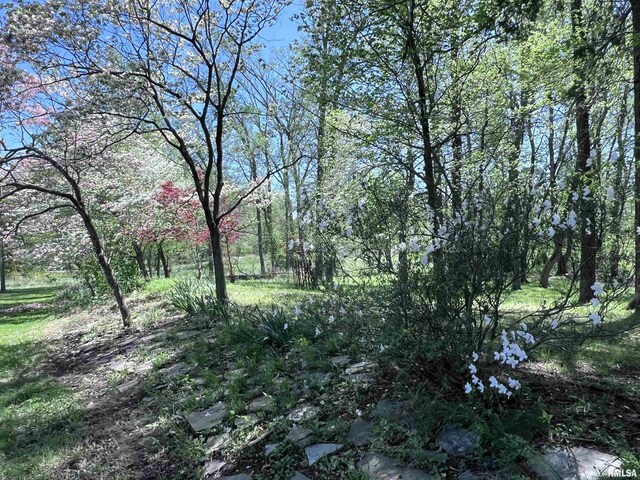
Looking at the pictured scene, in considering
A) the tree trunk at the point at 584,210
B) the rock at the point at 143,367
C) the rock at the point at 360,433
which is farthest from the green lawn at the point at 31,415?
the tree trunk at the point at 584,210

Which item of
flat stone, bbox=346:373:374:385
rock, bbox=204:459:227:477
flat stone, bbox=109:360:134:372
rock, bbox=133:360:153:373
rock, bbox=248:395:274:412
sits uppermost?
flat stone, bbox=346:373:374:385

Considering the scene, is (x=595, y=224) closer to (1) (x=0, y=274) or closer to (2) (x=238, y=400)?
(2) (x=238, y=400)

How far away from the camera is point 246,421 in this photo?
3.13m

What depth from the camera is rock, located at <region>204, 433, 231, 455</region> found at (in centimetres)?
294

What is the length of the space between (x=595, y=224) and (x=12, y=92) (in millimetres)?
7259

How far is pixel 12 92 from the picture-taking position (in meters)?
5.86

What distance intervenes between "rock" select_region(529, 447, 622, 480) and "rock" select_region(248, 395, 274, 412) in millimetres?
1923

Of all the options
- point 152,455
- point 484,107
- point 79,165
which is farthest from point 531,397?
point 79,165

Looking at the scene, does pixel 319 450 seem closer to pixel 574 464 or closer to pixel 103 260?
pixel 574 464

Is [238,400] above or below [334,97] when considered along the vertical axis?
below

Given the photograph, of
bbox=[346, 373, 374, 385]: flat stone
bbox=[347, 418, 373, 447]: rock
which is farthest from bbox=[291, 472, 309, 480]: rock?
bbox=[346, 373, 374, 385]: flat stone

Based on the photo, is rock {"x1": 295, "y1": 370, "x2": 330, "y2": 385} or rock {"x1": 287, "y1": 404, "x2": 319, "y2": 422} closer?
rock {"x1": 287, "y1": 404, "x2": 319, "y2": 422}

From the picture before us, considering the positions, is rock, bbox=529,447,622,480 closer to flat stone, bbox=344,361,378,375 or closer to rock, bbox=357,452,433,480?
rock, bbox=357,452,433,480

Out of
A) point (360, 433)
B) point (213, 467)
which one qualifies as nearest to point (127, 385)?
point (213, 467)
